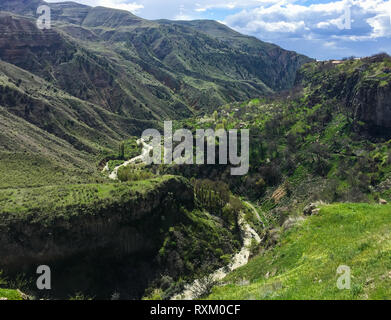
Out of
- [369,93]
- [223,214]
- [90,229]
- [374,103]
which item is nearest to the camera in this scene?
[90,229]

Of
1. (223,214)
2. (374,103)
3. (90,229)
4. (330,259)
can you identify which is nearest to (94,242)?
(90,229)

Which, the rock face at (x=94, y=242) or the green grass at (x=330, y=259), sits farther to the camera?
the rock face at (x=94, y=242)

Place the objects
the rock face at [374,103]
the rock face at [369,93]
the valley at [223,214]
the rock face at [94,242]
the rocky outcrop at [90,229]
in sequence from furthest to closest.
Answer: the rock face at [369,93] → the rock face at [374,103] → the rock face at [94,242] → the rocky outcrop at [90,229] → the valley at [223,214]

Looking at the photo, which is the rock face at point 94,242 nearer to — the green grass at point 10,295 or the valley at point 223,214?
the valley at point 223,214

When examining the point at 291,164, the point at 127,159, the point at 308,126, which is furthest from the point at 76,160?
the point at 308,126

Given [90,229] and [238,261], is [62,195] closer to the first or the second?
[90,229]

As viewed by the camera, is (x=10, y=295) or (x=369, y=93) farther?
(x=369, y=93)

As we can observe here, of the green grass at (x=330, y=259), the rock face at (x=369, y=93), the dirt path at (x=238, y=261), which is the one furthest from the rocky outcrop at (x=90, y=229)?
the rock face at (x=369, y=93)

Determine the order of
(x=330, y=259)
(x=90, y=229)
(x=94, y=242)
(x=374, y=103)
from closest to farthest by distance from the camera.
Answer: (x=330, y=259) → (x=90, y=229) → (x=94, y=242) → (x=374, y=103)
